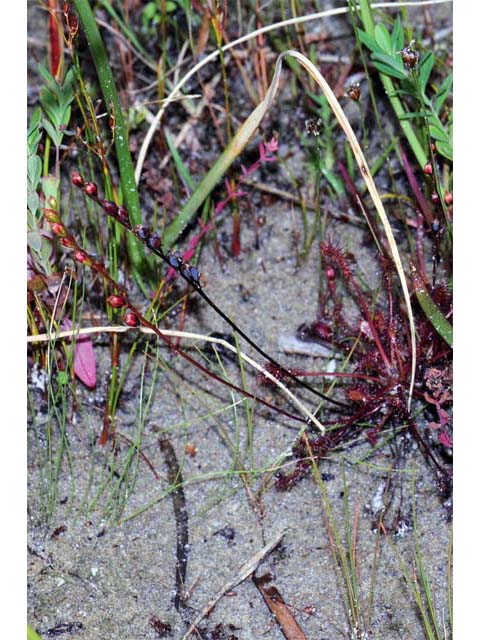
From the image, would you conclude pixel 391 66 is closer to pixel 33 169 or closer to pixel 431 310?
pixel 431 310

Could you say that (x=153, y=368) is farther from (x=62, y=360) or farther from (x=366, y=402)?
(x=366, y=402)

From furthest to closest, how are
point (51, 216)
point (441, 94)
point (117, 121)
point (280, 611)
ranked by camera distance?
1. point (441, 94)
2. point (117, 121)
3. point (280, 611)
4. point (51, 216)

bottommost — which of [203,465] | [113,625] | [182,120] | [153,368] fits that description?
[113,625]

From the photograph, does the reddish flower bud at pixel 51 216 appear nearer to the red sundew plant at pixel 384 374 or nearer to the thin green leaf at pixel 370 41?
the red sundew plant at pixel 384 374

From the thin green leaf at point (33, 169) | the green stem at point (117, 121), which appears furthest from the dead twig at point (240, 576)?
the thin green leaf at point (33, 169)

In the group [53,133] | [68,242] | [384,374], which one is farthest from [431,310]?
[53,133]
